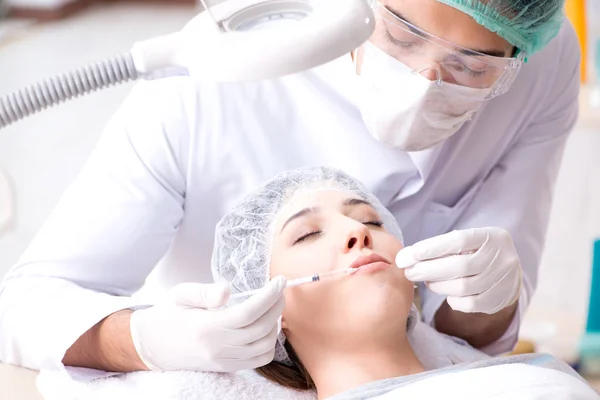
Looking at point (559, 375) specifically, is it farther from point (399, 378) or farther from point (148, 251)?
point (148, 251)

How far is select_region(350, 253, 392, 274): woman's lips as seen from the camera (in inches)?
57.3

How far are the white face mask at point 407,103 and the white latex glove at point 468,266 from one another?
0.83ft

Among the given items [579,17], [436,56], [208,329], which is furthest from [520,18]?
[579,17]

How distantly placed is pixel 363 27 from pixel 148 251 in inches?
33.8

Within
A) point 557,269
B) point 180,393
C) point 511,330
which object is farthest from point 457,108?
point 557,269

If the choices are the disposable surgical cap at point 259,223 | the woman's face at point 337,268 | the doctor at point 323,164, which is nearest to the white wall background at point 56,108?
the doctor at point 323,164

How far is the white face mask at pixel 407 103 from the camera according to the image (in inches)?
60.9

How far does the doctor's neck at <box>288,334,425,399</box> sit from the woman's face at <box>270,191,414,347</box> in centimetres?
1

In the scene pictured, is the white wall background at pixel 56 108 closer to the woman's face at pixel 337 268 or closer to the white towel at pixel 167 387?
the white towel at pixel 167 387

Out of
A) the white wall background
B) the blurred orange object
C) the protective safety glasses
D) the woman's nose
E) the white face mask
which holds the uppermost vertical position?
the protective safety glasses

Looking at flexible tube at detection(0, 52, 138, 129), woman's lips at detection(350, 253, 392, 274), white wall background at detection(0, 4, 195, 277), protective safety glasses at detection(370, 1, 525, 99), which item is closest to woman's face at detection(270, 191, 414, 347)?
woman's lips at detection(350, 253, 392, 274)

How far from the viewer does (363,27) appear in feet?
3.03

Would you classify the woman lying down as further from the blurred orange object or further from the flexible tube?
the blurred orange object

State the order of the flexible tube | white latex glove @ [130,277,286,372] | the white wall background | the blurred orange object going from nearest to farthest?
the flexible tube < white latex glove @ [130,277,286,372] < the blurred orange object < the white wall background
